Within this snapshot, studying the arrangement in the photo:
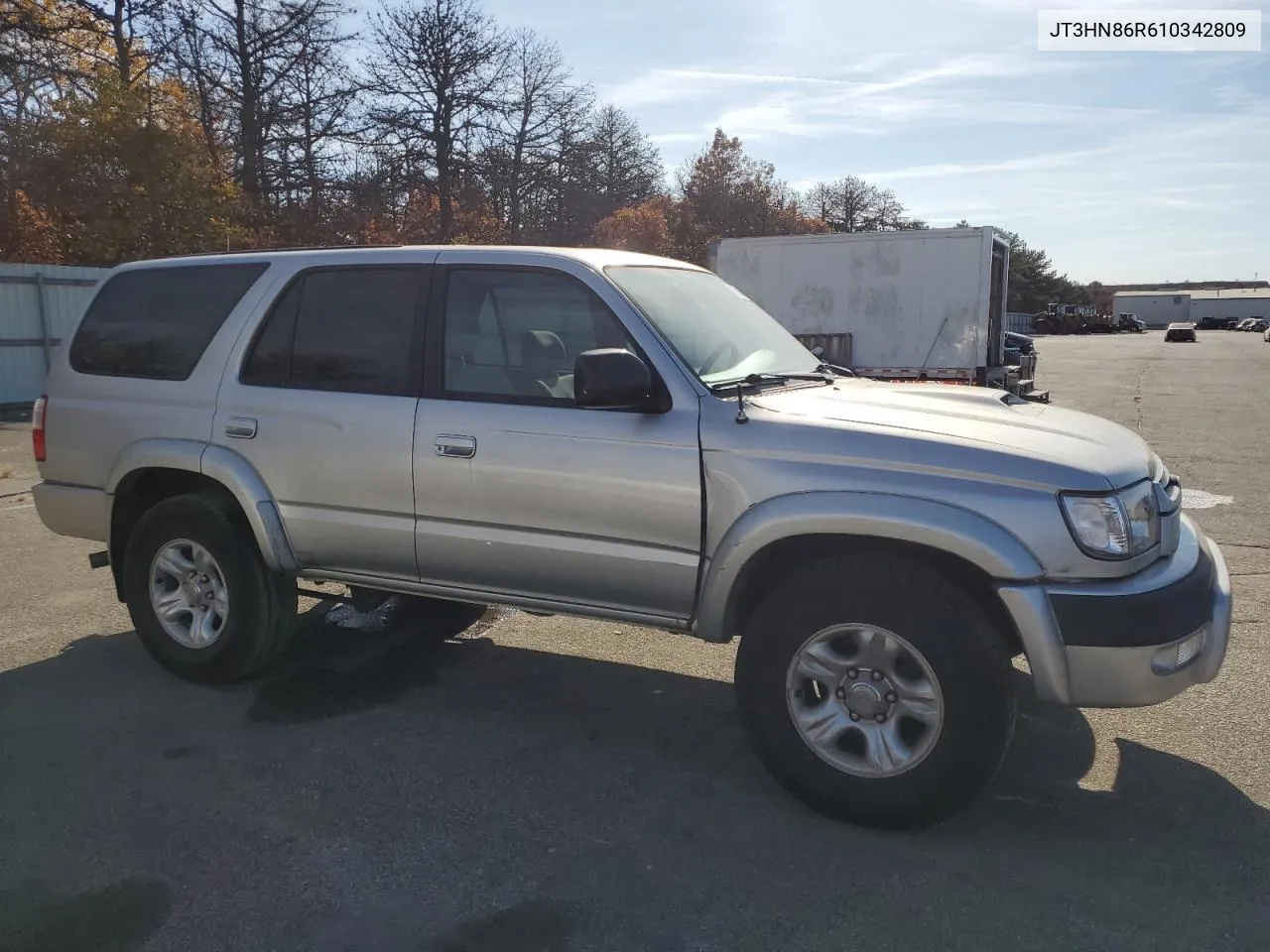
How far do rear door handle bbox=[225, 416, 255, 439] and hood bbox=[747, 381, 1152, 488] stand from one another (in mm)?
2255

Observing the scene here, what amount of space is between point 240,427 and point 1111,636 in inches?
140

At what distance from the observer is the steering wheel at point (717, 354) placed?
379 cm

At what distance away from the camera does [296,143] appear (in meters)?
25.1

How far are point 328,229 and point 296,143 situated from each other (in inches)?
87.6

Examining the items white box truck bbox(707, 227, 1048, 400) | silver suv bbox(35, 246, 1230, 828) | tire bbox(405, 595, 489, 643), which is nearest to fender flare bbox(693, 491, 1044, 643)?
silver suv bbox(35, 246, 1230, 828)

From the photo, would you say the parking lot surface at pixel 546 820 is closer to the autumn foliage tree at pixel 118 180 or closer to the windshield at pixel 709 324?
the windshield at pixel 709 324

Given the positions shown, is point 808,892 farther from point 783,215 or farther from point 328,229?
point 783,215

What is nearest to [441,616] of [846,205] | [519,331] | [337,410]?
[337,410]

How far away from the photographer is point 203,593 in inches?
182

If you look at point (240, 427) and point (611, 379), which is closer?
point (611, 379)

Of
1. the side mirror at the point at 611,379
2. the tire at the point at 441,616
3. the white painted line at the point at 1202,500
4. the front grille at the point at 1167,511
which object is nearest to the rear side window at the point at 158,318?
the tire at the point at 441,616

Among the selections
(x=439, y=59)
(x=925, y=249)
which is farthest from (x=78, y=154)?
(x=925, y=249)

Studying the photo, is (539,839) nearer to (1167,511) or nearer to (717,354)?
(717,354)

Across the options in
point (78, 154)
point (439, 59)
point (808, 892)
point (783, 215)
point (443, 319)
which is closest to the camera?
point (808, 892)
